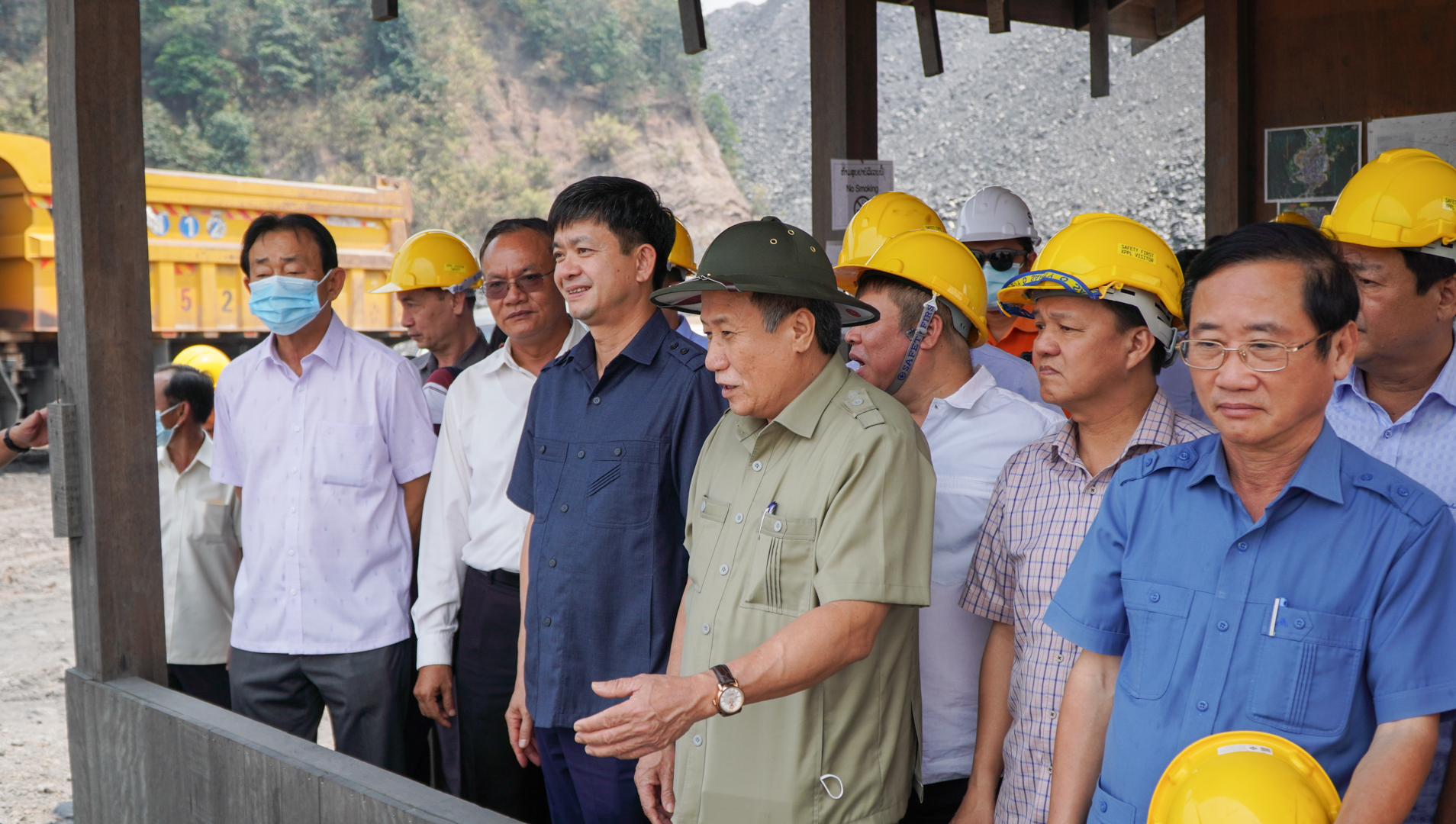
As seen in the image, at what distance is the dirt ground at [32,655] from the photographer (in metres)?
5.16

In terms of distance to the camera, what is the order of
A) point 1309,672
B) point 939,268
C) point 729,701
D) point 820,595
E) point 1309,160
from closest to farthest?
point 1309,672
point 729,701
point 820,595
point 939,268
point 1309,160

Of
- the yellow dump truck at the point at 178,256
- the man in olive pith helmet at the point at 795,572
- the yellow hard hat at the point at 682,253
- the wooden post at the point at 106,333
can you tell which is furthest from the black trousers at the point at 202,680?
Answer: the yellow dump truck at the point at 178,256

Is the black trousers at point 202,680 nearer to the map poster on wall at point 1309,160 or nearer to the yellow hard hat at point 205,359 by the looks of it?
the yellow hard hat at point 205,359

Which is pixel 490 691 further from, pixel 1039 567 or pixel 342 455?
pixel 1039 567

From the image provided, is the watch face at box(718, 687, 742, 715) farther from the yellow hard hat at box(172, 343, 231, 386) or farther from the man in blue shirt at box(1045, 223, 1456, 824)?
the yellow hard hat at box(172, 343, 231, 386)

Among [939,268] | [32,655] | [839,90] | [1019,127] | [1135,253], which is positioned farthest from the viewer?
[1019,127]

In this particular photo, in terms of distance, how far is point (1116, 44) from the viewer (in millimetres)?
42156

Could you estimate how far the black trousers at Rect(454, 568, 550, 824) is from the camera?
304 cm

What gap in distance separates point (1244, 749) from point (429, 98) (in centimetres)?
3946

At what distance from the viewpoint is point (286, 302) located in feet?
11.0

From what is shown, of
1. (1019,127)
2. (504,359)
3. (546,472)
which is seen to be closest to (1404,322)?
(546,472)

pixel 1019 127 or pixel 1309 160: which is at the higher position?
pixel 1019 127

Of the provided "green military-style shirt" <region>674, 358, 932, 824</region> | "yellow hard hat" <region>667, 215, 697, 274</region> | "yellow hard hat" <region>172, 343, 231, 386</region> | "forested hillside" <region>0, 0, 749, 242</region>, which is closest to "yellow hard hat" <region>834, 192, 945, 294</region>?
"yellow hard hat" <region>667, 215, 697, 274</region>

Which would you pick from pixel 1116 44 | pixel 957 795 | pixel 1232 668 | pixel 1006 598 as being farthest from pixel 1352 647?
pixel 1116 44
